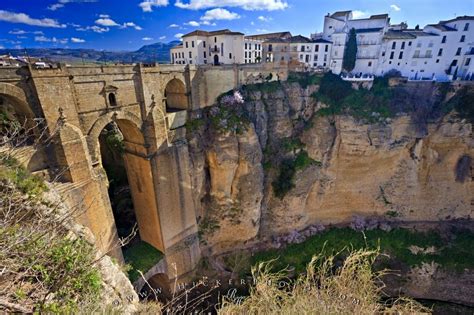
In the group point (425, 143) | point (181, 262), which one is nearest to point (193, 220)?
point (181, 262)

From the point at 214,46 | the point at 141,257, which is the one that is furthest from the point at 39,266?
the point at 214,46

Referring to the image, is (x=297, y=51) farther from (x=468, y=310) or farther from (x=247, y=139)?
(x=468, y=310)

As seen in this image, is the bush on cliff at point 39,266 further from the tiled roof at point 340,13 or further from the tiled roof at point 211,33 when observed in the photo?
the tiled roof at point 340,13

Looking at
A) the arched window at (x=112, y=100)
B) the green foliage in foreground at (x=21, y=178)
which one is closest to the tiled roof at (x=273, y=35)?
the arched window at (x=112, y=100)

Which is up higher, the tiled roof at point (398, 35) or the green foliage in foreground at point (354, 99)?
the tiled roof at point (398, 35)

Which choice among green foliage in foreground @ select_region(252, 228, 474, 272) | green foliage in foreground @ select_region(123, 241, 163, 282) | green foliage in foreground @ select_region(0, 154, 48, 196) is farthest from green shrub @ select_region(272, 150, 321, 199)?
green foliage in foreground @ select_region(0, 154, 48, 196)

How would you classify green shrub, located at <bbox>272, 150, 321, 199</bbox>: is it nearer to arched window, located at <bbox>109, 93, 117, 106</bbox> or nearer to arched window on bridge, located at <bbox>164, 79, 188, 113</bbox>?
arched window on bridge, located at <bbox>164, 79, 188, 113</bbox>

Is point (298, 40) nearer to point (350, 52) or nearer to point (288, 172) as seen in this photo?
point (350, 52)
